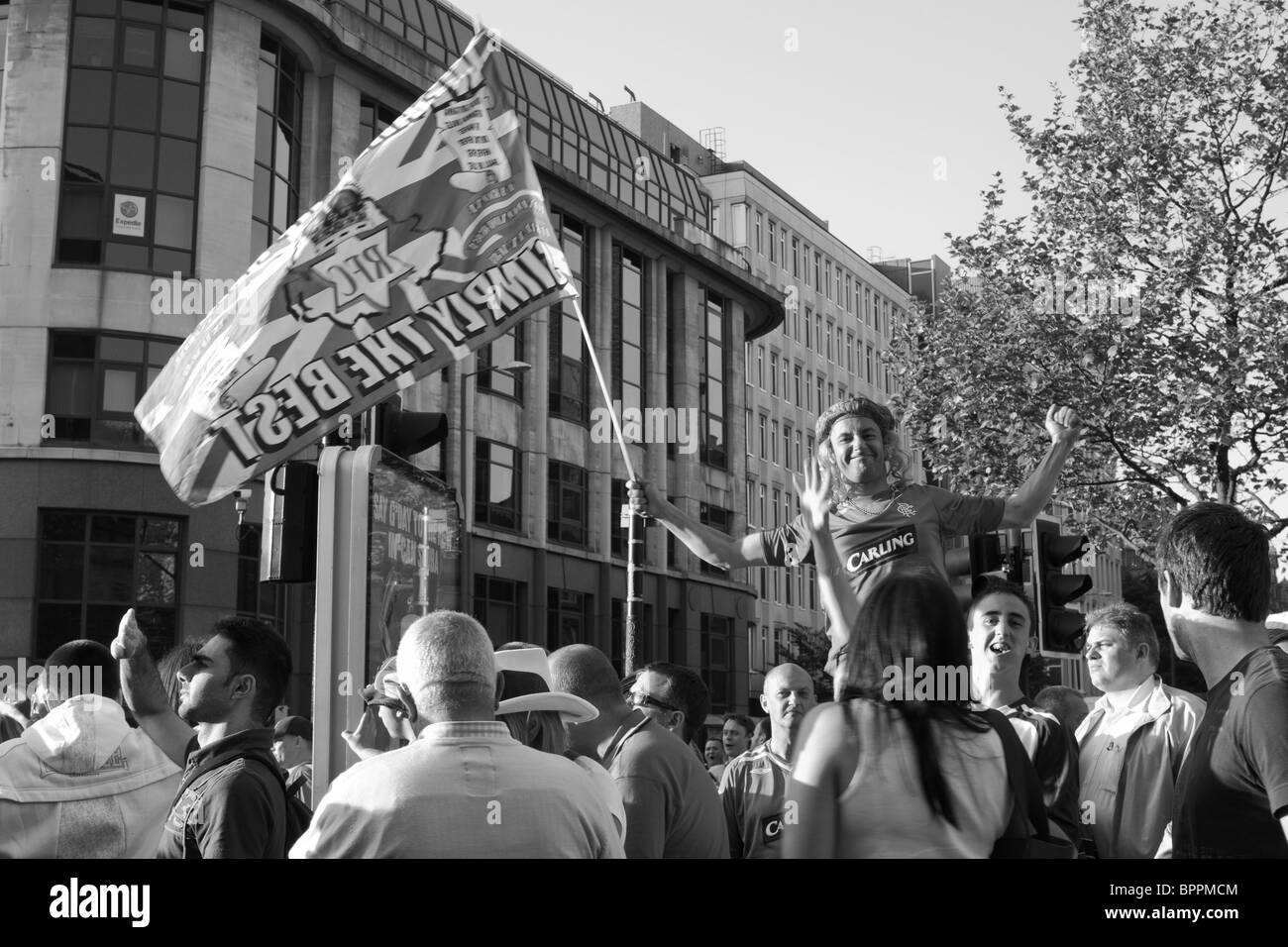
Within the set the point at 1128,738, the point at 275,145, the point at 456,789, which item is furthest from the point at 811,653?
the point at 456,789

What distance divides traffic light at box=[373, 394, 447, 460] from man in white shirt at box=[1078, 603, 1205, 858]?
322cm

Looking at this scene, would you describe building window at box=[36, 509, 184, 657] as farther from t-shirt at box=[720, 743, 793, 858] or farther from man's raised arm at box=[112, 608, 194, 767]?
man's raised arm at box=[112, 608, 194, 767]

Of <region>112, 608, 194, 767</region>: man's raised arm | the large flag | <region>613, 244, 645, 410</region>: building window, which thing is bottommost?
<region>112, 608, 194, 767</region>: man's raised arm

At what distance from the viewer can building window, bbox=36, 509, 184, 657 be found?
29062 millimetres

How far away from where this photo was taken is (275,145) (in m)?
34.1

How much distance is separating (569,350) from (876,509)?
39.7 m

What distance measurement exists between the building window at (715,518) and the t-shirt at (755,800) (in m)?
42.0

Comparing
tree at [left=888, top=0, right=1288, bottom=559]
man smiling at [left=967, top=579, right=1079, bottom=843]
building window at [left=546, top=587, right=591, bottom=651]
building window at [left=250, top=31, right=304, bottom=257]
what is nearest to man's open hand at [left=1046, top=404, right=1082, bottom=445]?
man smiling at [left=967, top=579, right=1079, bottom=843]

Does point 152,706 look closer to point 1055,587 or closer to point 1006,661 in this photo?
point 1006,661

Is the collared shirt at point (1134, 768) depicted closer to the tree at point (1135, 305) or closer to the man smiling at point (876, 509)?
the man smiling at point (876, 509)

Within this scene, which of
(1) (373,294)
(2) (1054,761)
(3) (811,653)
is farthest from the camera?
(3) (811,653)

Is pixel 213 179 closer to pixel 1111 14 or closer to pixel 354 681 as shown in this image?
pixel 1111 14

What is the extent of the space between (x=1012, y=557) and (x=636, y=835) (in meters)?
4.11

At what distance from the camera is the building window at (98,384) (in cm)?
3036
